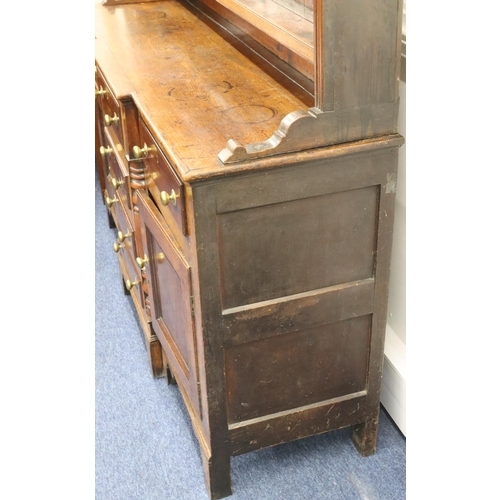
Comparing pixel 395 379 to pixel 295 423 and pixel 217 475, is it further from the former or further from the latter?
pixel 217 475

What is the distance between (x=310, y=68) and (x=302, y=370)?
684 millimetres

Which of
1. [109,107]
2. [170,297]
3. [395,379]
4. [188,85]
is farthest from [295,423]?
[109,107]

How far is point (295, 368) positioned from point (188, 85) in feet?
2.42

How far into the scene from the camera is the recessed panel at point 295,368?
142 centimetres

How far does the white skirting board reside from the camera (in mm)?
1677

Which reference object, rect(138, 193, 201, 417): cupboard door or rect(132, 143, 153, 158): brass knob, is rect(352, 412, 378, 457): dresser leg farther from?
rect(132, 143, 153, 158): brass knob

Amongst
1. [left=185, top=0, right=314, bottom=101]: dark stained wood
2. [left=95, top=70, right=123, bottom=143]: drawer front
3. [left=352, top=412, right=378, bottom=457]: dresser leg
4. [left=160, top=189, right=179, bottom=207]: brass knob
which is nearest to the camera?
[left=160, top=189, right=179, bottom=207]: brass knob

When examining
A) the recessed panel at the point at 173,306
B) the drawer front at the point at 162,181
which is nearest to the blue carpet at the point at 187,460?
the recessed panel at the point at 173,306

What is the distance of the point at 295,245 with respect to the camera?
1.31 meters

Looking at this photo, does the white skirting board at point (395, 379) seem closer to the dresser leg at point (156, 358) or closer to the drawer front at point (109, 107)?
the dresser leg at point (156, 358)

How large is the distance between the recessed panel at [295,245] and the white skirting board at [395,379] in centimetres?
41

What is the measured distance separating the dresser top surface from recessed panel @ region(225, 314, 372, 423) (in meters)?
0.46

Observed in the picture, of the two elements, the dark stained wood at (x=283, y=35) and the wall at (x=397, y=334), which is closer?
the dark stained wood at (x=283, y=35)

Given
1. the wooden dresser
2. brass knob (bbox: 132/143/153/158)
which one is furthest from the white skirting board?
brass knob (bbox: 132/143/153/158)
